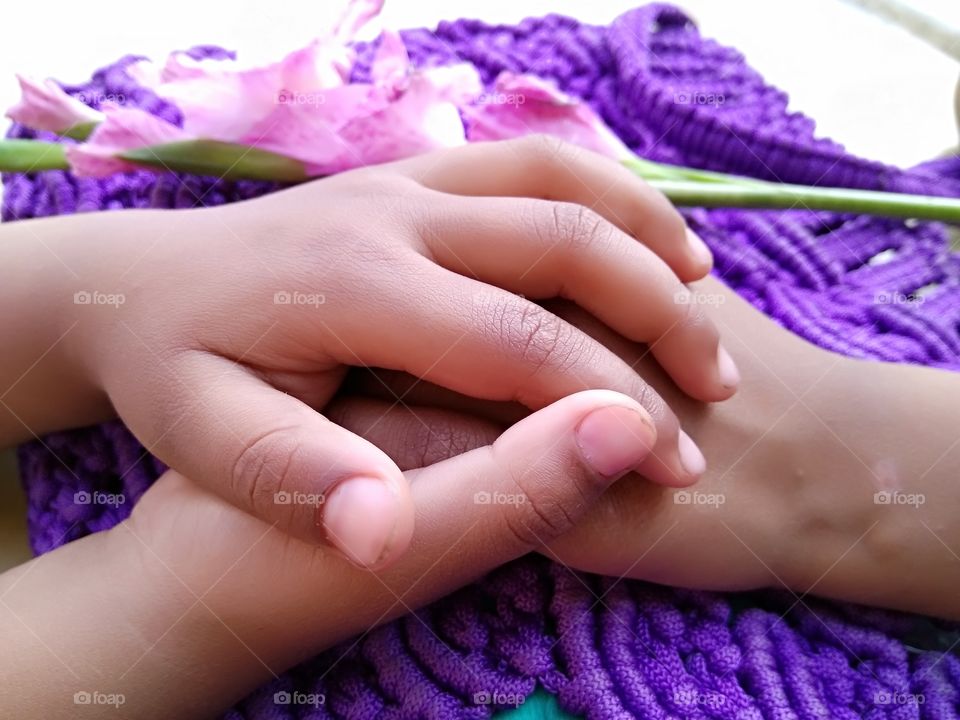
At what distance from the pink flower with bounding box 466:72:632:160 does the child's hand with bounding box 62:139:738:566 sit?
11 cm

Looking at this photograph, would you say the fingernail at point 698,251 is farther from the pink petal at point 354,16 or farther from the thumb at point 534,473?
the pink petal at point 354,16

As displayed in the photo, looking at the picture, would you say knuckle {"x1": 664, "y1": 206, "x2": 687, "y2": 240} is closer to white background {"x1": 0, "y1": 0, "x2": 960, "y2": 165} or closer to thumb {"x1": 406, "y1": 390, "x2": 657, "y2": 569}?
thumb {"x1": 406, "y1": 390, "x2": 657, "y2": 569}

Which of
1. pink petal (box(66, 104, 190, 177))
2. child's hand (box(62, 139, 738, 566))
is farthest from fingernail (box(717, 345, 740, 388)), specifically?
pink petal (box(66, 104, 190, 177))

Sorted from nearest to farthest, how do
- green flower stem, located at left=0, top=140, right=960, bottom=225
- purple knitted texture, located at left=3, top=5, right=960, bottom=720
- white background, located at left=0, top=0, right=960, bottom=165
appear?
1. purple knitted texture, located at left=3, top=5, right=960, bottom=720
2. green flower stem, located at left=0, top=140, right=960, bottom=225
3. white background, located at left=0, top=0, right=960, bottom=165

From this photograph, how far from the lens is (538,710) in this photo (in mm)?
490

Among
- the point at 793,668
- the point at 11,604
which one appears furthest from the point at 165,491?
the point at 793,668

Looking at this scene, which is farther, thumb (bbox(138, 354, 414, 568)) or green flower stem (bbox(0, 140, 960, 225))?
green flower stem (bbox(0, 140, 960, 225))

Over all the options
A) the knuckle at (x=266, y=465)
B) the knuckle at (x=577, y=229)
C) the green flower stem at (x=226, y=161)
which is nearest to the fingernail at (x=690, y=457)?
the knuckle at (x=577, y=229)

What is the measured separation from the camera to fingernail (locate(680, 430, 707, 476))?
0.49 m

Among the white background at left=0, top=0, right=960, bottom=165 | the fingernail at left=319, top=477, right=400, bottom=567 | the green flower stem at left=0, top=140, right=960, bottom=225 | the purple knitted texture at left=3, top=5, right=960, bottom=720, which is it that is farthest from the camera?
the white background at left=0, top=0, right=960, bottom=165

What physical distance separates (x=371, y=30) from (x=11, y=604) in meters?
0.78

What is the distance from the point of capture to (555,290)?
0.53 meters

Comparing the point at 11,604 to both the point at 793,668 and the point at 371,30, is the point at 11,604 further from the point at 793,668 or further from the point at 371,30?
the point at 371,30

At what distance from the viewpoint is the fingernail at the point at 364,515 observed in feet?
1.29
